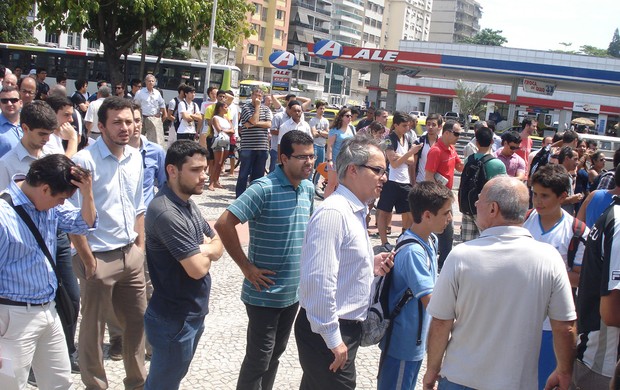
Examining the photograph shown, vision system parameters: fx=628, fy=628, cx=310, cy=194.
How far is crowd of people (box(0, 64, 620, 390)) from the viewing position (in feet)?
9.36

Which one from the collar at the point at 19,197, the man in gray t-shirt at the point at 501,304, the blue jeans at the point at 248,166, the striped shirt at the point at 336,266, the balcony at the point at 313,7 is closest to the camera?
the man in gray t-shirt at the point at 501,304

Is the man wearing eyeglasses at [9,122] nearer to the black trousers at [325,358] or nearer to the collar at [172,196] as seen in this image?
the collar at [172,196]

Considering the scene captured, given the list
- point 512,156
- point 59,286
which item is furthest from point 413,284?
point 512,156

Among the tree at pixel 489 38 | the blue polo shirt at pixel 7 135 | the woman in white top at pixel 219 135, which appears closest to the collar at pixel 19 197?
the blue polo shirt at pixel 7 135

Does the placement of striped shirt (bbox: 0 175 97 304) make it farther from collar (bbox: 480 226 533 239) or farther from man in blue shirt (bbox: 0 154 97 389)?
collar (bbox: 480 226 533 239)

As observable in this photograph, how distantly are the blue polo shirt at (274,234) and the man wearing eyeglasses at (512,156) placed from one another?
4797 mm

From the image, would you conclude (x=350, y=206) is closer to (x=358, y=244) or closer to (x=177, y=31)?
(x=358, y=244)

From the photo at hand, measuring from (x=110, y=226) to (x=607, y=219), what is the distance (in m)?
2.91

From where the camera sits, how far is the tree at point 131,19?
61.8ft

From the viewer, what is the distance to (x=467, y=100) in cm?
5819

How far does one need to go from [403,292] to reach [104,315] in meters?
2.01

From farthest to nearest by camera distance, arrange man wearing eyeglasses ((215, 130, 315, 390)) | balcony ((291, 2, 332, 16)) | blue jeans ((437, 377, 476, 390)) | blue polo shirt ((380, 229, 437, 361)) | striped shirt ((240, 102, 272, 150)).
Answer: balcony ((291, 2, 332, 16)) < striped shirt ((240, 102, 272, 150)) < man wearing eyeglasses ((215, 130, 315, 390)) < blue polo shirt ((380, 229, 437, 361)) < blue jeans ((437, 377, 476, 390))

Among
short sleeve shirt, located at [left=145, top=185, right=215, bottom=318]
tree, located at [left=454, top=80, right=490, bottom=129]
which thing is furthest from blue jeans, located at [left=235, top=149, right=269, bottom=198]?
tree, located at [left=454, top=80, right=490, bottom=129]

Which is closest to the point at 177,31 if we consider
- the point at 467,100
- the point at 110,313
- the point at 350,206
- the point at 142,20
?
the point at 142,20
